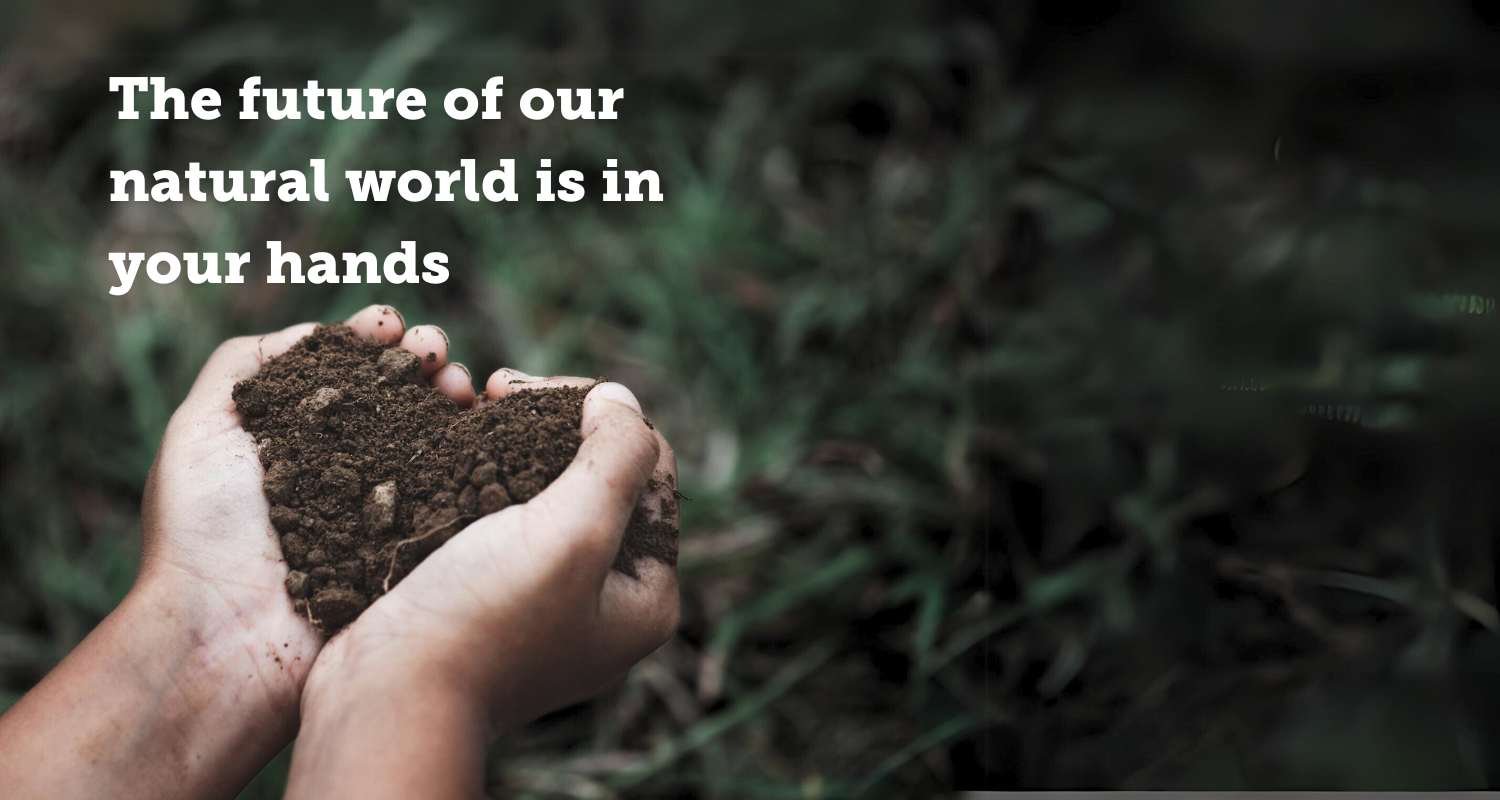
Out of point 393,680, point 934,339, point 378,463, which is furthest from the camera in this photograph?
point 934,339

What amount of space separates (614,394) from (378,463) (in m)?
0.18

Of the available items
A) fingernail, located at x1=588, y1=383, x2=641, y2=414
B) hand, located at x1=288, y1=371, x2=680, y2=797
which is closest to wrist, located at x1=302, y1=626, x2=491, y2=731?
hand, located at x1=288, y1=371, x2=680, y2=797

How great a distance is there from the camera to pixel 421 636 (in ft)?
2.73

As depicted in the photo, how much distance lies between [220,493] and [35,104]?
2.00ft

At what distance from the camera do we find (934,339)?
1274mm

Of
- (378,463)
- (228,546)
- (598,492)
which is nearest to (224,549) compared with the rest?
(228,546)

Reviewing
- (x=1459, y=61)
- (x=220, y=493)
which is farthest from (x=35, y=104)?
(x=1459, y=61)

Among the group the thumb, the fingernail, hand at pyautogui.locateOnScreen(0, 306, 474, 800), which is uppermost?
the fingernail

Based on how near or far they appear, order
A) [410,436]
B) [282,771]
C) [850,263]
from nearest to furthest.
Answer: [410,436] < [282,771] < [850,263]

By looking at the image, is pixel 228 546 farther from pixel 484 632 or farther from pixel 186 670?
pixel 484 632

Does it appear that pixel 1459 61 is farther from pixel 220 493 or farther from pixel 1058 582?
pixel 220 493

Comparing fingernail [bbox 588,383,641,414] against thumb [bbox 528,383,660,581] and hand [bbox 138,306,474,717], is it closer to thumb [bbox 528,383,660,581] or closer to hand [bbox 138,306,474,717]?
thumb [bbox 528,383,660,581]

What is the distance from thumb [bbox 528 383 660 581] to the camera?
83 cm

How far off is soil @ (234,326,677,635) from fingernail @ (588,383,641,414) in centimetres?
2
